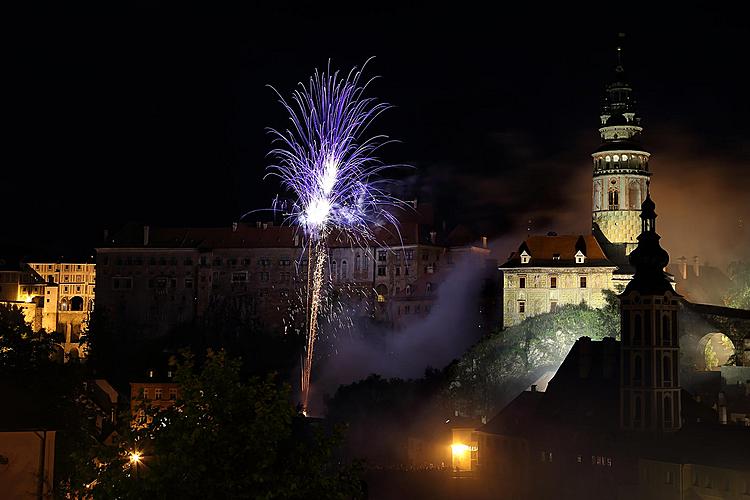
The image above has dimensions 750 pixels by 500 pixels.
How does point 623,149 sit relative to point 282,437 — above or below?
above

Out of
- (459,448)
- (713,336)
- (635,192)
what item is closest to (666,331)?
(459,448)

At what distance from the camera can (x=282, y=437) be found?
102ft

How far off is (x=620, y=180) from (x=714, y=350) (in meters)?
16.0

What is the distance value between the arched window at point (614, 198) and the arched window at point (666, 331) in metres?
28.9

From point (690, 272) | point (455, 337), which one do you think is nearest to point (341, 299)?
point (455, 337)

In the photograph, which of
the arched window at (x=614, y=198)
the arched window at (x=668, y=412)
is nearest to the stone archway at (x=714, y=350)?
the arched window at (x=614, y=198)

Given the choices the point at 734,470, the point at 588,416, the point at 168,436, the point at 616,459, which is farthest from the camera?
the point at 588,416

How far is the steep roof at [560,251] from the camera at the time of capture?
3410 inches

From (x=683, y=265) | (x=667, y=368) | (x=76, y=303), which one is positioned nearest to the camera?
(x=667, y=368)

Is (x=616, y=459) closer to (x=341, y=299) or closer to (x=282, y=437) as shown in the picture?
(x=282, y=437)

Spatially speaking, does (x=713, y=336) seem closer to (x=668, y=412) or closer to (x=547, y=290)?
(x=547, y=290)

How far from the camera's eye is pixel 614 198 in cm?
8906

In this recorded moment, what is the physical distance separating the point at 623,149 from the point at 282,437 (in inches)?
2442

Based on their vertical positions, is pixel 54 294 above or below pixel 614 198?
below
